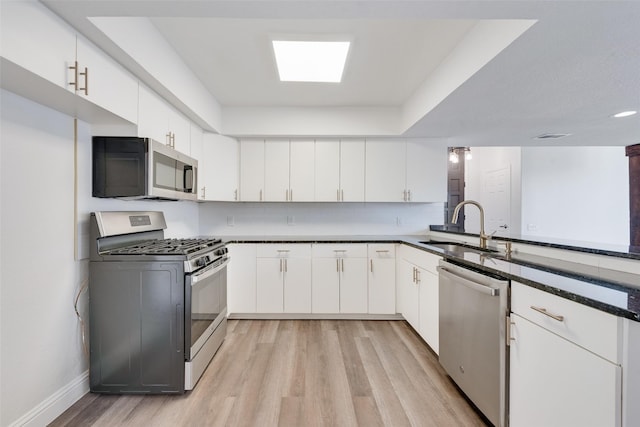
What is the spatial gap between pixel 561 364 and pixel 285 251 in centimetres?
237

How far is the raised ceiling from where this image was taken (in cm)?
119

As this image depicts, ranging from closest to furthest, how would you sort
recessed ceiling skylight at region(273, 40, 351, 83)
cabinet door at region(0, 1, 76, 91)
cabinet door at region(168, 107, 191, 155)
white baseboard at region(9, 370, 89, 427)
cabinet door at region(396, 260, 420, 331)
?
cabinet door at region(0, 1, 76, 91) → white baseboard at region(9, 370, 89, 427) → recessed ceiling skylight at region(273, 40, 351, 83) → cabinet door at region(168, 107, 191, 155) → cabinet door at region(396, 260, 420, 331)

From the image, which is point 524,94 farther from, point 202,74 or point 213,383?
point 213,383

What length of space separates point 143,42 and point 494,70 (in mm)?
2135

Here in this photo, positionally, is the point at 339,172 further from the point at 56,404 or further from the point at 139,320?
the point at 56,404

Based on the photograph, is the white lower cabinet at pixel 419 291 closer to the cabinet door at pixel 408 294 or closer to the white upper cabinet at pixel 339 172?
the cabinet door at pixel 408 294

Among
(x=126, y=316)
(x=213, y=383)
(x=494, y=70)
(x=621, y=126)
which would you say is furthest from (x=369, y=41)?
(x=621, y=126)

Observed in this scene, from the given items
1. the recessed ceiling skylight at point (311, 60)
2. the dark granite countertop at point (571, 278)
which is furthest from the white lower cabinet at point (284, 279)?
the recessed ceiling skylight at point (311, 60)

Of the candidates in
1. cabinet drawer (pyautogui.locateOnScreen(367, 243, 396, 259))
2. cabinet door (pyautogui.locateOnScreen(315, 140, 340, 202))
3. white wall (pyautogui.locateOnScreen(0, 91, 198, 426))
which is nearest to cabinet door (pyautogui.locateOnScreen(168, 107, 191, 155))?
white wall (pyautogui.locateOnScreen(0, 91, 198, 426))

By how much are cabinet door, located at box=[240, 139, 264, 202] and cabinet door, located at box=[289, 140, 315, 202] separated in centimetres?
36

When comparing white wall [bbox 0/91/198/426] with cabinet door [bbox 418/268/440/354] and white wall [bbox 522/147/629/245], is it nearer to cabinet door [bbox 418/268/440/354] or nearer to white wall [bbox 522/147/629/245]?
cabinet door [bbox 418/268/440/354]

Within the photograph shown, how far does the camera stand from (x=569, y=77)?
1.71 meters

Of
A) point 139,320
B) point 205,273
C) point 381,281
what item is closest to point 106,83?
point 205,273

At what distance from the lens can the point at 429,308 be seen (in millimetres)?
2328
